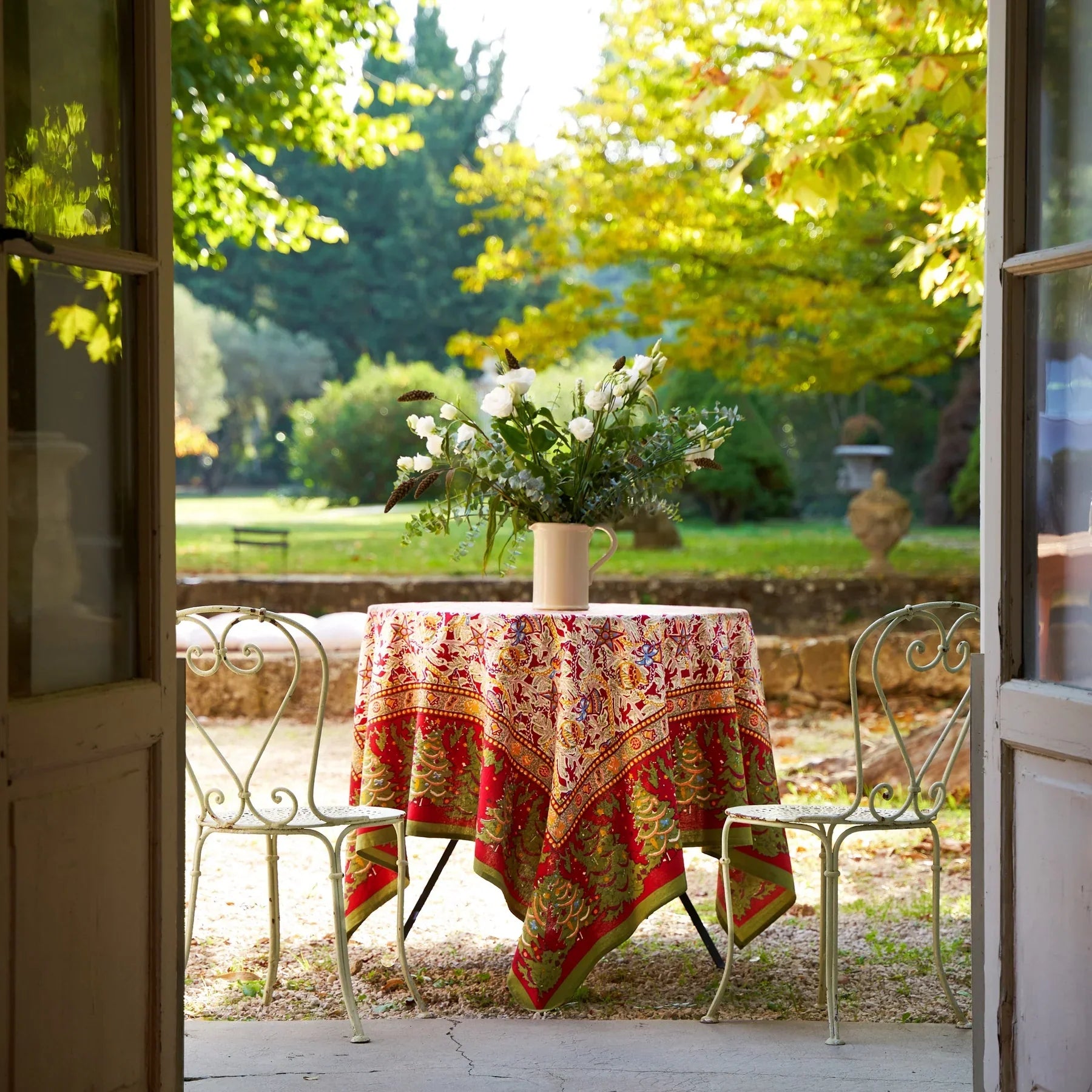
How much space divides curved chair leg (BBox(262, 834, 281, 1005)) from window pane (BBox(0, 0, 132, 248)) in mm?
1841

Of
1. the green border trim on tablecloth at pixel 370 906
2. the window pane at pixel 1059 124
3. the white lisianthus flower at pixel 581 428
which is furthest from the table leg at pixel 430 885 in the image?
the window pane at pixel 1059 124

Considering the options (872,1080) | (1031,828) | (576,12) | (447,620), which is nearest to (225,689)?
(447,620)

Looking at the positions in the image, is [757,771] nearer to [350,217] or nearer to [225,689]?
[225,689]

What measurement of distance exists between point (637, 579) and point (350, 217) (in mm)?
13324

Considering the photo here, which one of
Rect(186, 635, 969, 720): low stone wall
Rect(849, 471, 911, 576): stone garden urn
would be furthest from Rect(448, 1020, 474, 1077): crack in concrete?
Rect(849, 471, 911, 576): stone garden urn

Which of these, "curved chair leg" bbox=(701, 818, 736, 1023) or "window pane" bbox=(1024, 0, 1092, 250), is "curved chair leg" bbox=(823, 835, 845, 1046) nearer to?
"curved chair leg" bbox=(701, 818, 736, 1023)

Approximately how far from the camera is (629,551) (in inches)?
544

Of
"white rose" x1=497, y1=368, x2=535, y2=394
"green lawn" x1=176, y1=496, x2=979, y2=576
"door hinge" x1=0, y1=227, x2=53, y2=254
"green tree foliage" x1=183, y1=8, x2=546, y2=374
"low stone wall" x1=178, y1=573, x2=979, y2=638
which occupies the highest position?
"green tree foliage" x1=183, y1=8, x2=546, y2=374

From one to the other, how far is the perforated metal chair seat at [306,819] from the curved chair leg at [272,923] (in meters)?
0.12

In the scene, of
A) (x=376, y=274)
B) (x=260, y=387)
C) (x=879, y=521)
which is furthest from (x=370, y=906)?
(x=376, y=274)

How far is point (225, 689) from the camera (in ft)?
28.2

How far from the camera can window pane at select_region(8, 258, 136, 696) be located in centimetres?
235

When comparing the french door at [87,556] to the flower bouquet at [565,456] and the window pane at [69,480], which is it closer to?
the window pane at [69,480]

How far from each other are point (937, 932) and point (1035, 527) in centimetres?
151
